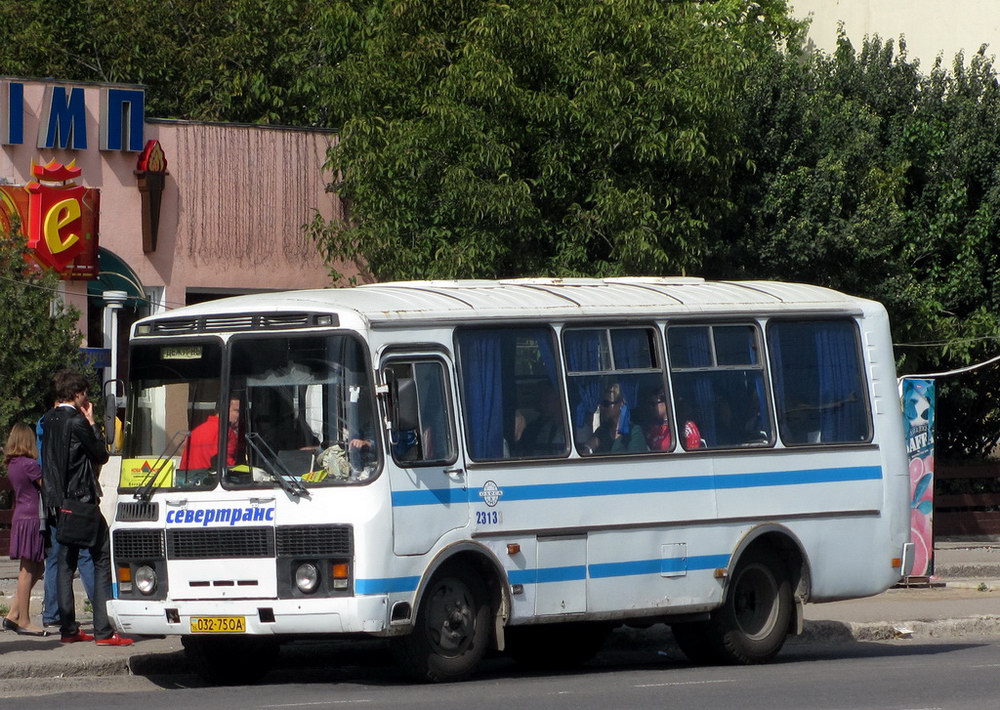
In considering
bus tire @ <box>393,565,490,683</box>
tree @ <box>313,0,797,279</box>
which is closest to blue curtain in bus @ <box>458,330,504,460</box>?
bus tire @ <box>393,565,490,683</box>

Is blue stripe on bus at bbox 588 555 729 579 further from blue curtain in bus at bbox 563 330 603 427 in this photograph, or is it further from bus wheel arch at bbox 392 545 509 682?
blue curtain in bus at bbox 563 330 603 427

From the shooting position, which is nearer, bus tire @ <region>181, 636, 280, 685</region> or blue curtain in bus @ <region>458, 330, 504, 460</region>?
blue curtain in bus @ <region>458, 330, 504, 460</region>

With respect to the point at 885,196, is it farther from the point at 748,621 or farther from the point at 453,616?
the point at 453,616

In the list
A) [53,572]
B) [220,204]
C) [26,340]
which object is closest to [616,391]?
[53,572]

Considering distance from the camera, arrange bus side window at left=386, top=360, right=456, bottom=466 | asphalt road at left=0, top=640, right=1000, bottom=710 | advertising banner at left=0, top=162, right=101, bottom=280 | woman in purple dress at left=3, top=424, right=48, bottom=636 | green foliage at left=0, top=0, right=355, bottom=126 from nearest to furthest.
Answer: asphalt road at left=0, top=640, right=1000, bottom=710 → bus side window at left=386, top=360, right=456, bottom=466 → woman in purple dress at left=3, top=424, right=48, bottom=636 → advertising banner at left=0, top=162, right=101, bottom=280 → green foliage at left=0, top=0, right=355, bottom=126

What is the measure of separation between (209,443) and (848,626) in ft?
20.7

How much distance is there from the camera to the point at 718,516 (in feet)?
40.2

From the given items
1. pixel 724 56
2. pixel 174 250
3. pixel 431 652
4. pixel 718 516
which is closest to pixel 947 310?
pixel 724 56

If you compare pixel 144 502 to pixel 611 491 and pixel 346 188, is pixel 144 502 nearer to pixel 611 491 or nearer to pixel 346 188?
pixel 611 491

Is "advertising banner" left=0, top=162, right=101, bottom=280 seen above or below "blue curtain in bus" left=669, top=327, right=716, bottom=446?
above

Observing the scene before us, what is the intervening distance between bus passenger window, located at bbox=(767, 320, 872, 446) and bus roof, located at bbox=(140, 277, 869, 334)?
0.18 meters

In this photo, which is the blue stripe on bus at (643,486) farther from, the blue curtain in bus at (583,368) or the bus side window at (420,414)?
the blue curtain in bus at (583,368)

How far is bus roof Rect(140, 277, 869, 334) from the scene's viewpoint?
11.0 m

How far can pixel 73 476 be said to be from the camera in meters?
12.1
